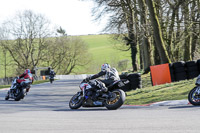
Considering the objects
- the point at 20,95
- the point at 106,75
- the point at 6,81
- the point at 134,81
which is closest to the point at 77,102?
the point at 106,75

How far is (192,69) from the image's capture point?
21.9 metres

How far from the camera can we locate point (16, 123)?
8633 mm

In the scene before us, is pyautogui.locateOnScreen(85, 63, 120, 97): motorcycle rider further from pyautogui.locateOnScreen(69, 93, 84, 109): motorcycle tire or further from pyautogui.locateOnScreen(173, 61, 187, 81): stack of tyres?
pyautogui.locateOnScreen(173, 61, 187, 81): stack of tyres

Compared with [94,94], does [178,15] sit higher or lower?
higher

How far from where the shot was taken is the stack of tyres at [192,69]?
21844 millimetres

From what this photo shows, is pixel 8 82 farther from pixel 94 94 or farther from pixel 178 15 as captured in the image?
pixel 94 94

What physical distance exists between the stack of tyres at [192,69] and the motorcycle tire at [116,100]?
442 inches

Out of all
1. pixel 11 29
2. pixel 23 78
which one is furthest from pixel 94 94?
pixel 11 29

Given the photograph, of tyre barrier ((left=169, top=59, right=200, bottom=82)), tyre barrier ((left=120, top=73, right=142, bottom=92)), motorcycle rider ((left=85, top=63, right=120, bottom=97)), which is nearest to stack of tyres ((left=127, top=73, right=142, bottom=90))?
tyre barrier ((left=120, top=73, right=142, bottom=92))

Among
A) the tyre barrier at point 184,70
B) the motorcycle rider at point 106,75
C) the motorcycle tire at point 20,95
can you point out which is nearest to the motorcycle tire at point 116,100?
the motorcycle rider at point 106,75

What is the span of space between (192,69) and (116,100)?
11.4 meters

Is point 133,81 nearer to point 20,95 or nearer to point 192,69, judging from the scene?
point 192,69

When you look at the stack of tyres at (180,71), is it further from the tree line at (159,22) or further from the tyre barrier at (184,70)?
the tree line at (159,22)

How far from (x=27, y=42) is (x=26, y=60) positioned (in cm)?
353
